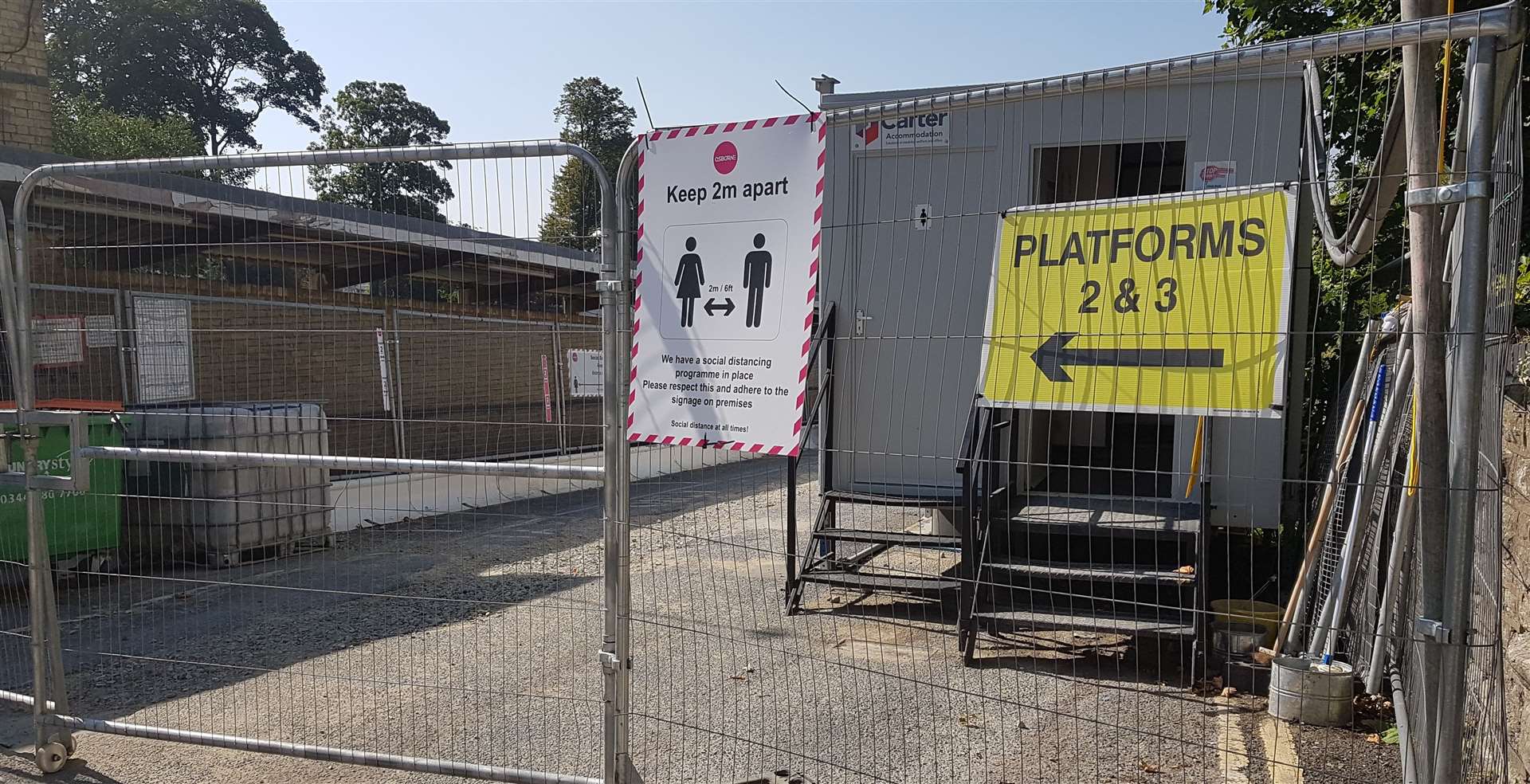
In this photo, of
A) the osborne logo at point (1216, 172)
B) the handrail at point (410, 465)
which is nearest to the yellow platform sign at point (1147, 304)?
the handrail at point (410, 465)

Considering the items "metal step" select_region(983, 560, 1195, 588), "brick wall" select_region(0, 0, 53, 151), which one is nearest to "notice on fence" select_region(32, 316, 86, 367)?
"metal step" select_region(983, 560, 1195, 588)

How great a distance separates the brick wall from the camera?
13.8 metres

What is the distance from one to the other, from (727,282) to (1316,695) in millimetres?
3400

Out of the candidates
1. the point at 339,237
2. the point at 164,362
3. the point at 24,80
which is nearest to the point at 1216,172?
the point at 339,237

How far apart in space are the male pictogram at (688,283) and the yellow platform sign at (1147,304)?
0.98 metres

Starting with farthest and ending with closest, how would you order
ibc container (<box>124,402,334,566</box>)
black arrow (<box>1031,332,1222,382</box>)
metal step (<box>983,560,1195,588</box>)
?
ibc container (<box>124,402,334,566</box>)
metal step (<box>983,560,1195,588</box>)
black arrow (<box>1031,332,1222,382</box>)

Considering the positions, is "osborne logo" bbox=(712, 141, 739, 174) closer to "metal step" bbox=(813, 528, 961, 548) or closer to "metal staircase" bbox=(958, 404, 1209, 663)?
"metal staircase" bbox=(958, 404, 1209, 663)

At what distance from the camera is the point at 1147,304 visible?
297 centimetres

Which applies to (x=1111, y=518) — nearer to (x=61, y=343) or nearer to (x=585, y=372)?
(x=585, y=372)

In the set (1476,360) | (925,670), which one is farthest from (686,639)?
(1476,360)

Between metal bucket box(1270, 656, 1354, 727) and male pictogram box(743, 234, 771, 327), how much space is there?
3.23 m

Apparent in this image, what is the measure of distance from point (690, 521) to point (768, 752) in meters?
6.17

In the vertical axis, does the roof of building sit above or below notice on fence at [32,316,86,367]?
above

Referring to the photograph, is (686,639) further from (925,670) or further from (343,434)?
(343,434)
